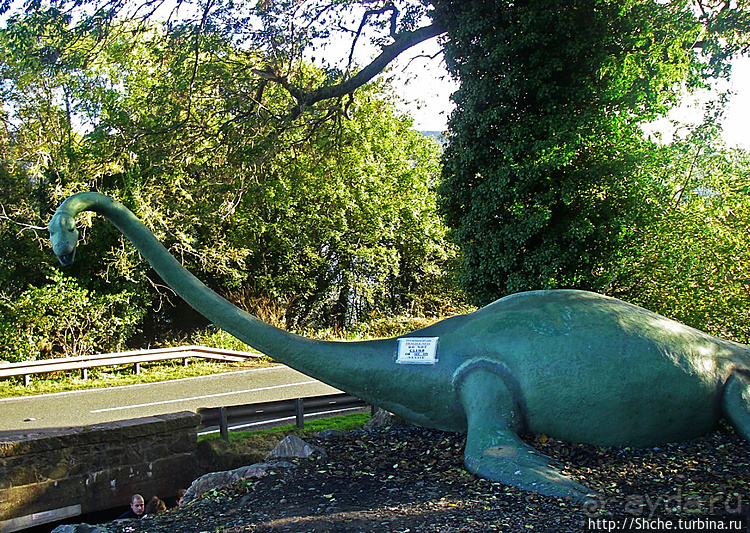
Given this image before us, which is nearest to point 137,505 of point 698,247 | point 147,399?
point 147,399

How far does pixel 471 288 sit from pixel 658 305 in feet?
9.75

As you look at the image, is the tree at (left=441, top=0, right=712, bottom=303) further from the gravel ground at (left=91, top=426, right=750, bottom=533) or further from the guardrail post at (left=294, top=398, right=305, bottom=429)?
the gravel ground at (left=91, top=426, right=750, bottom=533)

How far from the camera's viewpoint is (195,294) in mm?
→ 5207

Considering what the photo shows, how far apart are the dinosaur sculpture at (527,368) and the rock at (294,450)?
0.60m

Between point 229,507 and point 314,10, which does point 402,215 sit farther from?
point 229,507

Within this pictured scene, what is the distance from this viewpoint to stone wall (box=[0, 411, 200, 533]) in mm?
5742

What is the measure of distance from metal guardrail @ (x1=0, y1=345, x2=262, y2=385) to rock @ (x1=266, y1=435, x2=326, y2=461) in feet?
28.4

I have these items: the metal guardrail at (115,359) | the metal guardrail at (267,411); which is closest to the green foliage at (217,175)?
the metal guardrail at (115,359)

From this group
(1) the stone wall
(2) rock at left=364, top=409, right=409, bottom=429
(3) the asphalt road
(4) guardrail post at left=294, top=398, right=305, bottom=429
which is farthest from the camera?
(3) the asphalt road

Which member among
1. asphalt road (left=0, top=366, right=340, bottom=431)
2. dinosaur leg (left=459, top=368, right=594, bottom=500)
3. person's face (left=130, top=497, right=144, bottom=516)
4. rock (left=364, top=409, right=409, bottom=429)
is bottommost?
person's face (left=130, top=497, right=144, bottom=516)

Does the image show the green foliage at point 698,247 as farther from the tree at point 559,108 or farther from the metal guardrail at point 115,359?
the metal guardrail at point 115,359

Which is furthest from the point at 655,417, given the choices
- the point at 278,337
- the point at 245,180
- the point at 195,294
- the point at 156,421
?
the point at 245,180

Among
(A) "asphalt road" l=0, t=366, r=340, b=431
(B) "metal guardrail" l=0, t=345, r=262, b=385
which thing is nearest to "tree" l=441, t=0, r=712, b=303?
(A) "asphalt road" l=0, t=366, r=340, b=431

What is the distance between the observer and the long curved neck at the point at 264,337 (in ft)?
16.8
